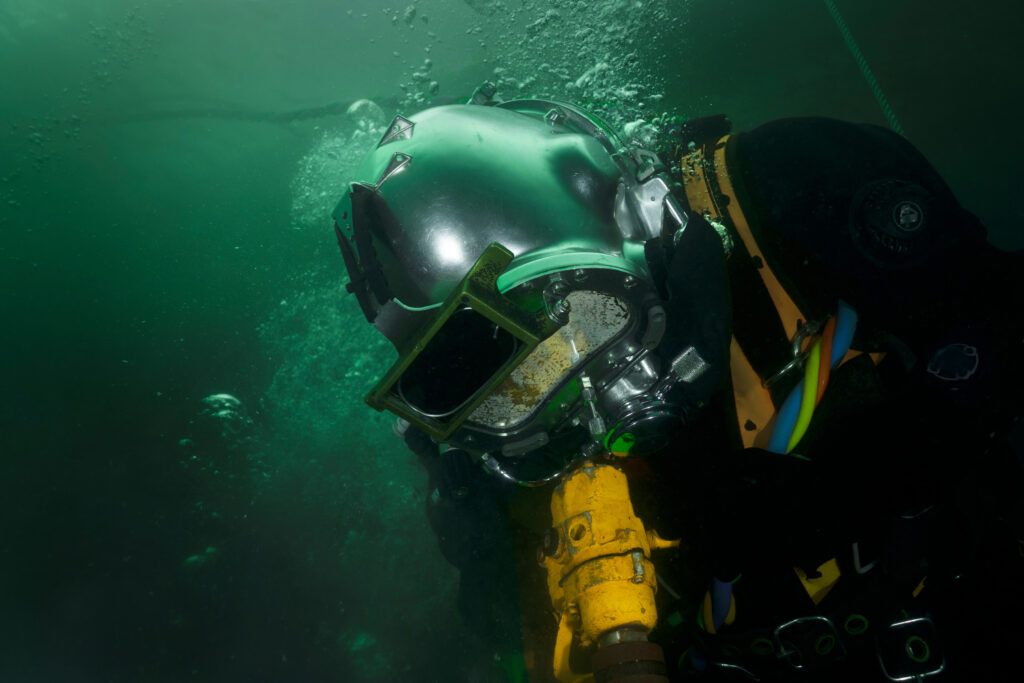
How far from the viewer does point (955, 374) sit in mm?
1131

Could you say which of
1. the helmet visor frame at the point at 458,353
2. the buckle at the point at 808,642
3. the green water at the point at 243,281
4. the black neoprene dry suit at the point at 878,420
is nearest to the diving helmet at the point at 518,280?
the helmet visor frame at the point at 458,353

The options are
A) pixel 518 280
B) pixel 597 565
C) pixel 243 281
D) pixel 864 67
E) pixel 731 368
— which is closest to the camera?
pixel 518 280

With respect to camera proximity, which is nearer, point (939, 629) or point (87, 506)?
point (939, 629)

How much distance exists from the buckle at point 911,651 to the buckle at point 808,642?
0.19 m

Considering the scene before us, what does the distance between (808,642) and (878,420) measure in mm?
792

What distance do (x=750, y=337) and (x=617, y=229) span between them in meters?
0.72

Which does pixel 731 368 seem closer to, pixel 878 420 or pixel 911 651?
pixel 878 420

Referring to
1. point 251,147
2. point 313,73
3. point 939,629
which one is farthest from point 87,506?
point 939,629

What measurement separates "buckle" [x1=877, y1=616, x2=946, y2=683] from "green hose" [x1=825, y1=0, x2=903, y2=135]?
2959mm

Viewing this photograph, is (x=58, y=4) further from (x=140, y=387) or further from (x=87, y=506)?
(x=87, y=506)

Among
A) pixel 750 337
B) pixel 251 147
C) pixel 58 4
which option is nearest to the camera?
pixel 750 337

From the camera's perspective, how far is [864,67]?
115 inches

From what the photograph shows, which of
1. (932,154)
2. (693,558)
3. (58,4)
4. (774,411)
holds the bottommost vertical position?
(693,558)

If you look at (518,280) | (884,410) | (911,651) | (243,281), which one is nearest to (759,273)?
(884,410)
